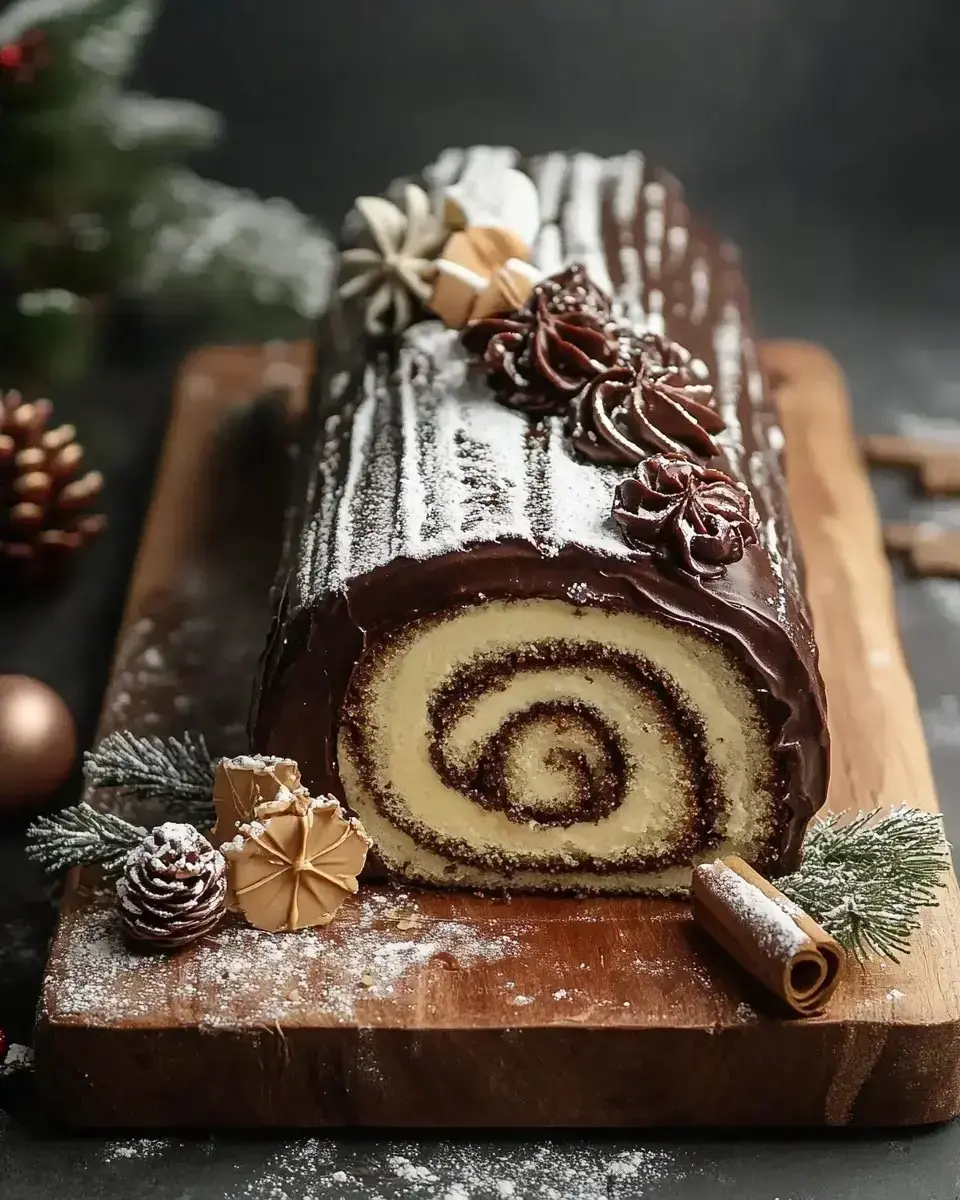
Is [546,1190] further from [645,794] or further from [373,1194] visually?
[645,794]

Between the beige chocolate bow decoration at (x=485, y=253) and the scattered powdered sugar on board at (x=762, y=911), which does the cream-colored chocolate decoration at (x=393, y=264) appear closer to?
the beige chocolate bow decoration at (x=485, y=253)

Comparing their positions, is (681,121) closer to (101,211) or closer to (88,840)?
(101,211)

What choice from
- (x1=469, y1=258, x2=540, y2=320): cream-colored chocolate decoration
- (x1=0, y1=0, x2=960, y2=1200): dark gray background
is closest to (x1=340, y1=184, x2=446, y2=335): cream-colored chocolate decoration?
(x1=469, y1=258, x2=540, y2=320): cream-colored chocolate decoration

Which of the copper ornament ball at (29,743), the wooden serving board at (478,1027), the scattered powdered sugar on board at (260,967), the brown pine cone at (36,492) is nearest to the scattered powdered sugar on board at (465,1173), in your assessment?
the wooden serving board at (478,1027)

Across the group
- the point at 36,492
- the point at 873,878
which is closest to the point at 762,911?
the point at 873,878

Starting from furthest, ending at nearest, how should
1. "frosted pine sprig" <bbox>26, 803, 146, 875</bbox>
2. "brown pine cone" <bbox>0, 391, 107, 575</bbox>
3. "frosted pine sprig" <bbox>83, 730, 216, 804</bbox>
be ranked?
"brown pine cone" <bbox>0, 391, 107, 575</bbox>, "frosted pine sprig" <bbox>83, 730, 216, 804</bbox>, "frosted pine sprig" <bbox>26, 803, 146, 875</bbox>

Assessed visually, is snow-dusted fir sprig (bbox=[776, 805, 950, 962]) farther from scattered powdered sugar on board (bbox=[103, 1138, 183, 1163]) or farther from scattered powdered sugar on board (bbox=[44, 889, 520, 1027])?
scattered powdered sugar on board (bbox=[103, 1138, 183, 1163])
